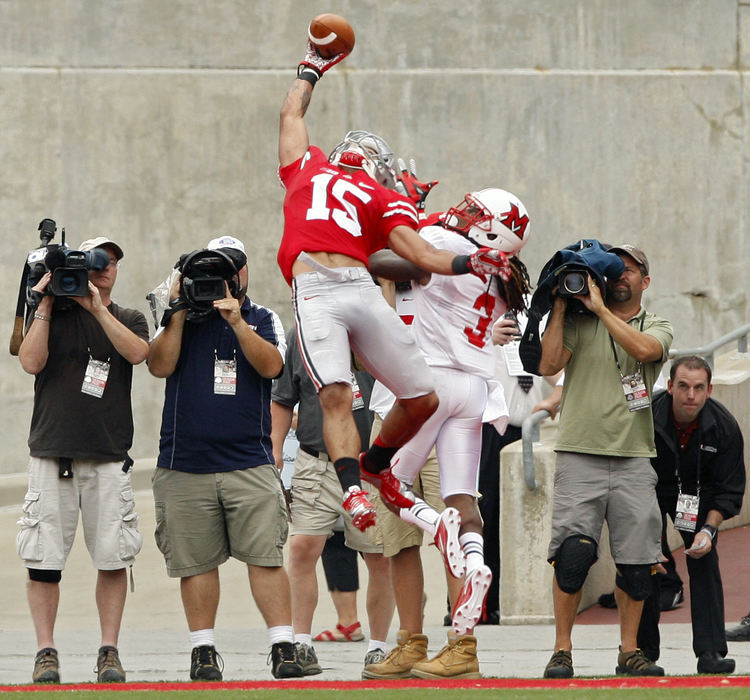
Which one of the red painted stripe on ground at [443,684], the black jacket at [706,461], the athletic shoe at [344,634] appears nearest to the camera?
the red painted stripe on ground at [443,684]

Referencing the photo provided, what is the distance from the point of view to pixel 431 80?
15.5 m

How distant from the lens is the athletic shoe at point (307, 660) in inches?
307

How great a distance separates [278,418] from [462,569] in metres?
2.14

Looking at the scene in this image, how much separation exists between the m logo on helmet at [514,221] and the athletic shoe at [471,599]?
1.79 metres

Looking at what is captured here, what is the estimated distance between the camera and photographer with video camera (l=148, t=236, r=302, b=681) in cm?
756

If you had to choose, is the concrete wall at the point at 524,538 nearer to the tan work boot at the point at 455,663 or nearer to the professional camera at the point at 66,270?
the tan work boot at the point at 455,663

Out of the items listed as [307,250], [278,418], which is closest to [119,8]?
[278,418]

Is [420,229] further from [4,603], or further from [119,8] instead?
[119,8]

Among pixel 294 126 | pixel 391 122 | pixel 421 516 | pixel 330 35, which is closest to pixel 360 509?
pixel 421 516

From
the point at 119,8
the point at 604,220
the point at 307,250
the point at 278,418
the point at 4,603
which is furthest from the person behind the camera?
the point at 604,220

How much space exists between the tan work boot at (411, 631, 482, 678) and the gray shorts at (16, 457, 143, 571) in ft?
5.61

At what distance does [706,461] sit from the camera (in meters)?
8.11

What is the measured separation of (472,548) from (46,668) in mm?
2274

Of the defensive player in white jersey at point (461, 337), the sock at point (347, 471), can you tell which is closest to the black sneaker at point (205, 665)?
the defensive player in white jersey at point (461, 337)
